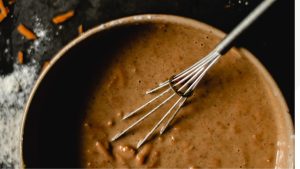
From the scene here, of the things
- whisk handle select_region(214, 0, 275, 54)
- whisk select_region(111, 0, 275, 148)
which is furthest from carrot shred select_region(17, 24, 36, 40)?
whisk handle select_region(214, 0, 275, 54)

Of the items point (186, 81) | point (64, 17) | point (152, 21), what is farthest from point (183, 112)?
point (64, 17)

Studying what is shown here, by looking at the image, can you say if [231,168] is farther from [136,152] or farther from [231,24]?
[231,24]

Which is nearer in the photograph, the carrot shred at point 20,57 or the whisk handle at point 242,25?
the whisk handle at point 242,25

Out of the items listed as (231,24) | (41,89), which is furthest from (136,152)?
(231,24)

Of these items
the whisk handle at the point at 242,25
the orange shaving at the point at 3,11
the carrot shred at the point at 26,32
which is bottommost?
the whisk handle at the point at 242,25

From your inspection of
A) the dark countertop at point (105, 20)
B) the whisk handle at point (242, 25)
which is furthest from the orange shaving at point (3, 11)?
the whisk handle at point (242, 25)

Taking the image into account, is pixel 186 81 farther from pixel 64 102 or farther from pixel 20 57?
pixel 20 57

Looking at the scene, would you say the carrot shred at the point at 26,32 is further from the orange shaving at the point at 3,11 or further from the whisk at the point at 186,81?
the whisk at the point at 186,81

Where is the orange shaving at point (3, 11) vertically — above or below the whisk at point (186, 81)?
above
